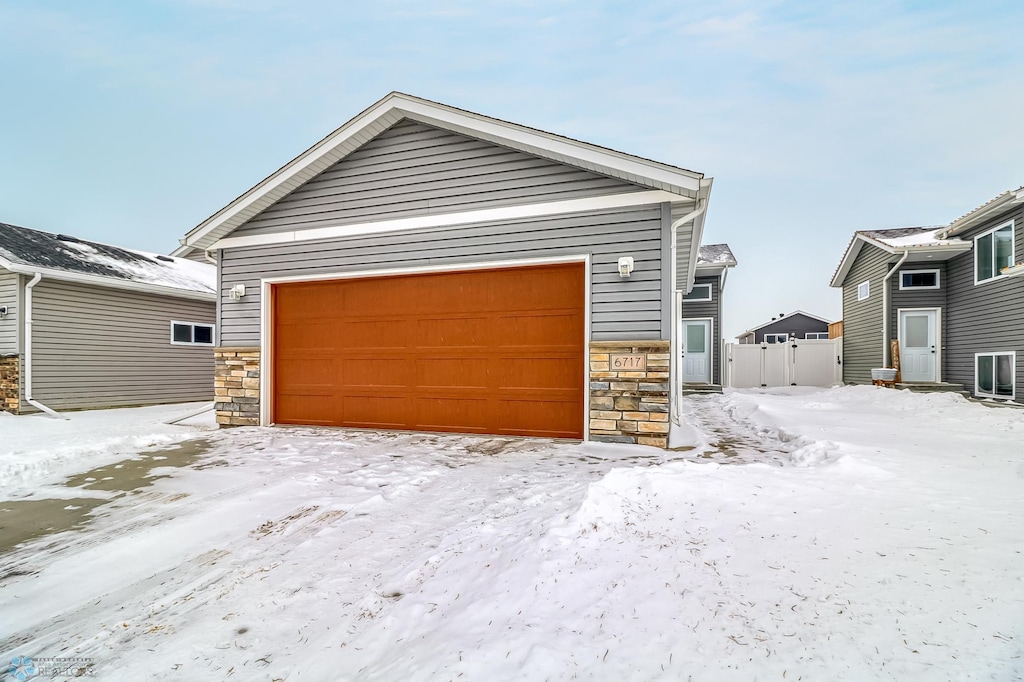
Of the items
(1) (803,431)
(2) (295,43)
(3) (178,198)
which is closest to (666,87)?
(2) (295,43)

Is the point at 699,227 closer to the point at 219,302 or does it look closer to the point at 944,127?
the point at 219,302

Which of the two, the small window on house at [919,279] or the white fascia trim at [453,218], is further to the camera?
the small window on house at [919,279]

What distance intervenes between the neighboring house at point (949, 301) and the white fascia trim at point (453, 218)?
8643 mm

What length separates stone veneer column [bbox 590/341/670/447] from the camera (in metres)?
5.05

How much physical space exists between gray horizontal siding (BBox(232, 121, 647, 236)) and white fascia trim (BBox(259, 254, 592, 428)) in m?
0.74

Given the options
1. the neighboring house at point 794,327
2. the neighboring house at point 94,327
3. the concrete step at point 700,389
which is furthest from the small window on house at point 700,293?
the neighboring house at point 794,327

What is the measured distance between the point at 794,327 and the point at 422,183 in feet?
113

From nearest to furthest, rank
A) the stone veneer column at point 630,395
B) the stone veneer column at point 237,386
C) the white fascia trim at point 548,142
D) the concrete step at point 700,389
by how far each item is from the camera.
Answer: the white fascia trim at point 548,142
the stone veneer column at point 630,395
the stone veneer column at point 237,386
the concrete step at point 700,389

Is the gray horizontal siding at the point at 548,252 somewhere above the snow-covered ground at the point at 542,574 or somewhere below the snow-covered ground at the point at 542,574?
above

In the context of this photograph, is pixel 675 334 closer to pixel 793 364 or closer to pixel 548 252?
pixel 548 252

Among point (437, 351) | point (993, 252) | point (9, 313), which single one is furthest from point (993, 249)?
point (9, 313)

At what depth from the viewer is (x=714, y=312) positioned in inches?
579

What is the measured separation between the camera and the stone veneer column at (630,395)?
16.6 feet

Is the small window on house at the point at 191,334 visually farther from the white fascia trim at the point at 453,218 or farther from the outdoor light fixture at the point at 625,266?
the outdoor light fixture at the point at 625,266
